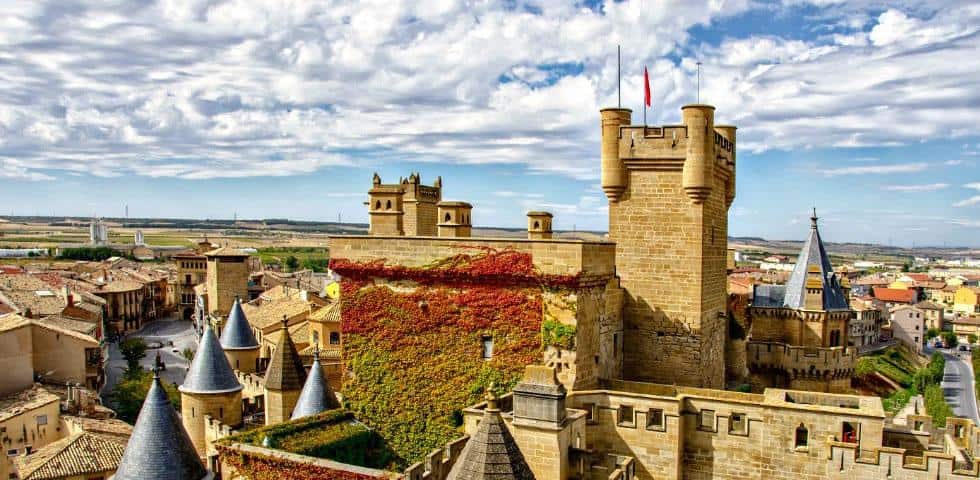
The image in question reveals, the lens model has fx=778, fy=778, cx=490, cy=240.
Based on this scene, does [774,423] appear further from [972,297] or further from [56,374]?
[972,297]

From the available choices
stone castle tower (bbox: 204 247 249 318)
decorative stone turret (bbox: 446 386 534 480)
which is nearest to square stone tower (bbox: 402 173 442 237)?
decorative stone turret (bbox: 446 386 534 480)

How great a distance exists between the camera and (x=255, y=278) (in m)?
114

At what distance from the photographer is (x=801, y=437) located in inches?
754

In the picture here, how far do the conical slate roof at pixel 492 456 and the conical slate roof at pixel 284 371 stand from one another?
54.1 ft

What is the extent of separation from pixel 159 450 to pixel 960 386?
350 feet

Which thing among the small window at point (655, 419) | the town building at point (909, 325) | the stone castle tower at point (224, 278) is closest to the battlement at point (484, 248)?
the small window at point (655, 419)

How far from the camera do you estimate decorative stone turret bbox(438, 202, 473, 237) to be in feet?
86.6

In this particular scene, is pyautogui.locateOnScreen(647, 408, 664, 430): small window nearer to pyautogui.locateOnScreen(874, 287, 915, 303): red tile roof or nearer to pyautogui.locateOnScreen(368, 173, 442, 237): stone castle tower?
pyautogui.locateOnScreen(368, 173, 442, 237): stone castle tower

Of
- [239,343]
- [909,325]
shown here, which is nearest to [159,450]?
[239,343]

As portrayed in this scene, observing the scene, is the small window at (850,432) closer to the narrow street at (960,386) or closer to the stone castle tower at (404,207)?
the stone castle tower at (404,207)

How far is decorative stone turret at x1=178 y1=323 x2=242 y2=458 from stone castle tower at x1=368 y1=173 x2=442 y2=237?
7.17m

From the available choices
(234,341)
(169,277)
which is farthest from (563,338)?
(169,277)

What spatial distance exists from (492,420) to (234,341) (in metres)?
28.5

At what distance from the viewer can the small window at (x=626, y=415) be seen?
65.8 feet
